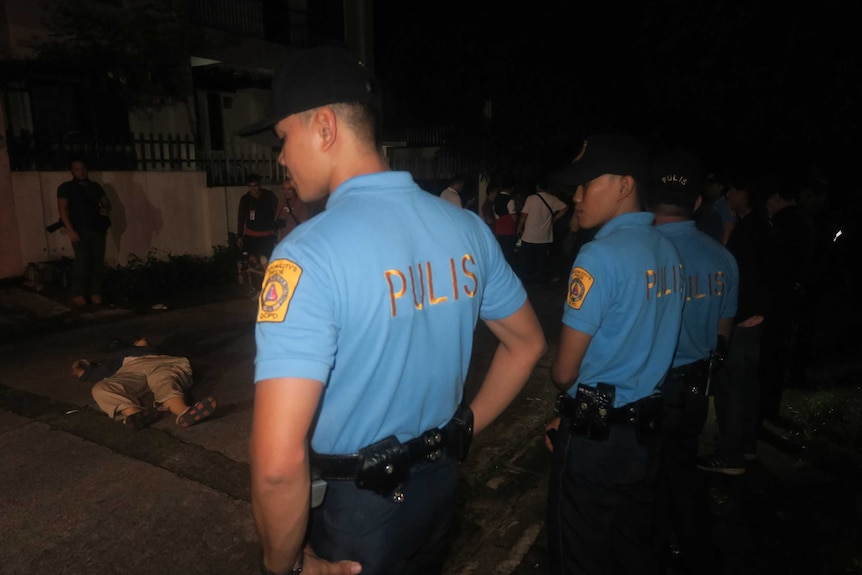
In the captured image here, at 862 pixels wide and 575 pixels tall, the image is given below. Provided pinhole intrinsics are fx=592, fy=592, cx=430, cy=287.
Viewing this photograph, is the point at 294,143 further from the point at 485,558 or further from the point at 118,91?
the point at 118,91

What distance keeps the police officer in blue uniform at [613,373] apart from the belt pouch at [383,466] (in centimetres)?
93

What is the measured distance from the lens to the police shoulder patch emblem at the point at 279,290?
1.25 metres

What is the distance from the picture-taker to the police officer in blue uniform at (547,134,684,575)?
2.13 m

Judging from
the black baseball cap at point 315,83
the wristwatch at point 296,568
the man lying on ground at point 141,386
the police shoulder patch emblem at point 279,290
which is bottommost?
the man lying on ground at point 141,386

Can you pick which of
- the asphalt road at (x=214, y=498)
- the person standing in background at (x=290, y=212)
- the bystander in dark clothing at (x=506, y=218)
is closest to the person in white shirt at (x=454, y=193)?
the bystander in dark clothing at (x=506, y=218)

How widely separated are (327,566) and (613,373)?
4.19 feet

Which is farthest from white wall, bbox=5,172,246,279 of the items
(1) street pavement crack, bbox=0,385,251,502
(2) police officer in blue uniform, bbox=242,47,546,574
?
(2) police officer in blue uniform, bbox=242,47,546,574

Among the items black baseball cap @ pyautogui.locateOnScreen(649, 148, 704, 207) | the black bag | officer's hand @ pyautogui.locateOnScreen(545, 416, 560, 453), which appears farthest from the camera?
the black bag

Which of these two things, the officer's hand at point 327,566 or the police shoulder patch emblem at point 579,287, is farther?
the police shoulder patch emblem at point 579,287

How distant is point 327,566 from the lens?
1.43 meters

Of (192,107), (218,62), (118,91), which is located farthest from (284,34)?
(118,91)

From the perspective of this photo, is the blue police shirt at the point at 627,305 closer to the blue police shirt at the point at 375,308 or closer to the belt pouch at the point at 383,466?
the blue police shirt at the point at 375,308

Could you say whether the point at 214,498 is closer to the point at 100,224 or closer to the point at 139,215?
the point at 100,224

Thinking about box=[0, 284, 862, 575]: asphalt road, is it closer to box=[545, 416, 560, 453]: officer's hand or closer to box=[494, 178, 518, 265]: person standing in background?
box=[545, 416, 560, 453]: officer's hand
